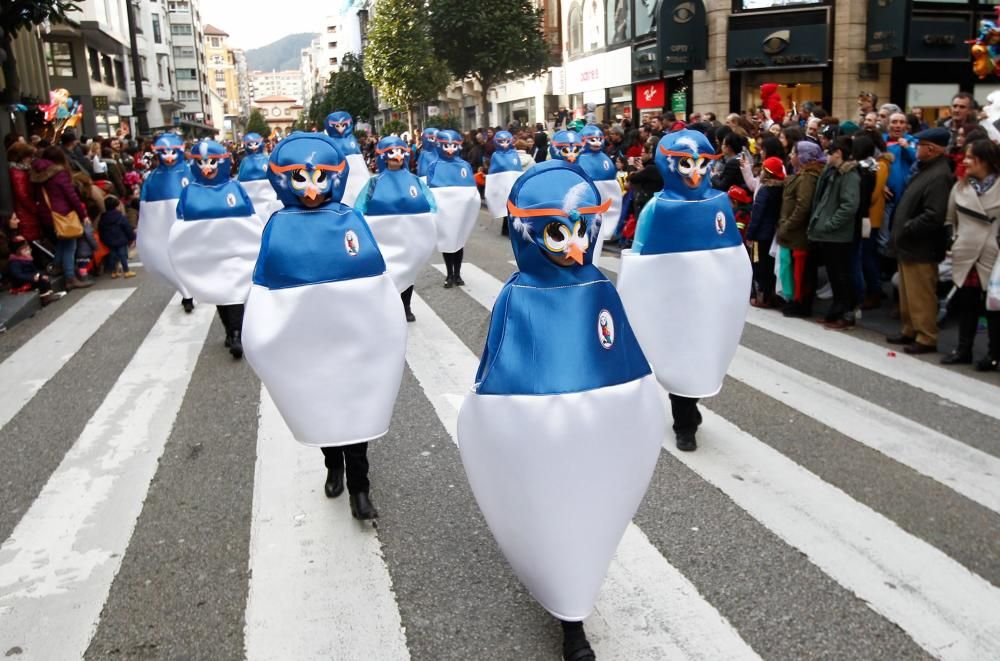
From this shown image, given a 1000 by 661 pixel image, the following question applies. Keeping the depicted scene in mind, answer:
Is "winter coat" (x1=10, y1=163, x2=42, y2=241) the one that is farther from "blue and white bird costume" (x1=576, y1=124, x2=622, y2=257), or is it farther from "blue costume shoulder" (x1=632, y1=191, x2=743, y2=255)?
"blue costume shoulder" (x1=632, y1=191, x2=743, y2=255)

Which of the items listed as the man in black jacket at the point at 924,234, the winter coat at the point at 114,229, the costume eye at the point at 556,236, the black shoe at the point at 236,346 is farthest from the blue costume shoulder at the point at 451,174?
the costume eye at the point at 556,236

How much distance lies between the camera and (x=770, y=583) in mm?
3971

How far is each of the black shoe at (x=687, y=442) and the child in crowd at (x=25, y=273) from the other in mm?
9158

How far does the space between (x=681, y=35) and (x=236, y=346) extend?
19.0m

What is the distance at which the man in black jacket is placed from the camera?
7531 millimetres

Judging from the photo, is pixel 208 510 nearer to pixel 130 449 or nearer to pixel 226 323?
pixel 130 449

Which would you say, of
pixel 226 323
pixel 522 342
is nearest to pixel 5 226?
pixel 226 323

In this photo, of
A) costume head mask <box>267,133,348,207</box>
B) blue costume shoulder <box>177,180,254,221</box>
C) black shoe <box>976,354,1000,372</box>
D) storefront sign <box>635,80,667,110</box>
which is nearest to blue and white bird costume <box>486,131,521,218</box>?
blue costume shoulder <box>177,180,254,221</box>

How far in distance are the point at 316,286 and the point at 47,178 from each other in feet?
30.2

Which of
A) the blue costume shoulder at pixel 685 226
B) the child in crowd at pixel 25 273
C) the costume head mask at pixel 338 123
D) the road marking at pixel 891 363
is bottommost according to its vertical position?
the road marking at pixel 891 363

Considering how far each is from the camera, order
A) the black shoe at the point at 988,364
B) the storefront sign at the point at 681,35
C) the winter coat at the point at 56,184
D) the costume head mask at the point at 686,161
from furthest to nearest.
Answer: the storefront sign at the point at 681,35 < the winter coat at the point at 56,184 < the black shoe at the point at 988,364 < the costume head mask at the point at 686,161

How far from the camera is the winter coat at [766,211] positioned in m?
9.46

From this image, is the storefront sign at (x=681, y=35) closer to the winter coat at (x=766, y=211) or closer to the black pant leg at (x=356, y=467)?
the winter coat at (x=766, y=211)

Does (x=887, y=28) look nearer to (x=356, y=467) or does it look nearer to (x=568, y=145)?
(x=568, y=145)
